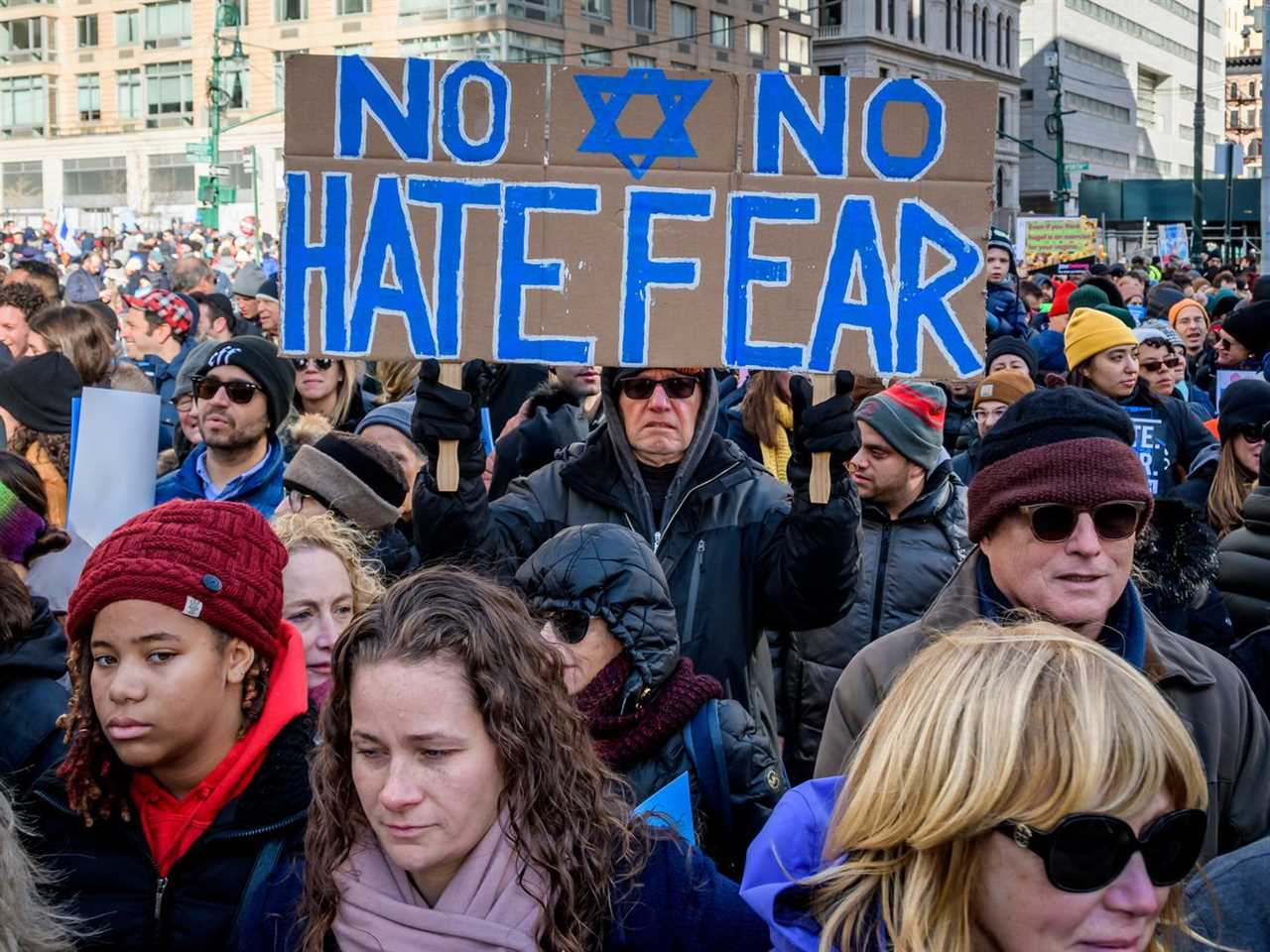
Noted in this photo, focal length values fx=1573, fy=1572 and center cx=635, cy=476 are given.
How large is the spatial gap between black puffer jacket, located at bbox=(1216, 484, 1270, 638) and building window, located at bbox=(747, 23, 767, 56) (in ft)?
218

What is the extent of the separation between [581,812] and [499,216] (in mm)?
2108

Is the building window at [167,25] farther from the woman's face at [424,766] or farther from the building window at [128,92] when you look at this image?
the woman's face at [424,766]

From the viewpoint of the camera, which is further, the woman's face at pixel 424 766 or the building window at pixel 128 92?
the building window at pixel 128 92

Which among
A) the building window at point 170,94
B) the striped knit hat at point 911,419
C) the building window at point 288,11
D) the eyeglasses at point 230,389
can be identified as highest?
the building window at point 288,11

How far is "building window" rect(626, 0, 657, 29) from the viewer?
204 feet

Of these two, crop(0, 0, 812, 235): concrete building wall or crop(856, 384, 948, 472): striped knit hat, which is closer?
crop(856, 384, 948, 472): striped knit hat

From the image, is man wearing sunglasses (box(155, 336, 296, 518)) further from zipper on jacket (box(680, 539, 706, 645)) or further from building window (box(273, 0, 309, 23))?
building window (box(273, 0, 309, 23))

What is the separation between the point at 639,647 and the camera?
119 inches

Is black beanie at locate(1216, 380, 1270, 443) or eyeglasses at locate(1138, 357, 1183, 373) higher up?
eyeglasses at locate(1138, 357, 1183, 373)

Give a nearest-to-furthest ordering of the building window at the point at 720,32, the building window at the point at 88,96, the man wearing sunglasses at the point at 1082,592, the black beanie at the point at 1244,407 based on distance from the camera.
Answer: the man wearing sunglasses at the point at 1082,592
the black beanie at the point at 1244,407
the building window at the point at 720,32
the building window at the point at 88,96

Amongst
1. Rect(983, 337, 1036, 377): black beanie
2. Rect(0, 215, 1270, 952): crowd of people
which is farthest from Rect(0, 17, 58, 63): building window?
Rect(0, 215, 1270, 952): crowd of people

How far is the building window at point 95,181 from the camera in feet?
215

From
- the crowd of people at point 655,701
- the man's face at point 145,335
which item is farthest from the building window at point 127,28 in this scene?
the crowd of people at point 655,701

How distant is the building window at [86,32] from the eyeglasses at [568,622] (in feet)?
232
